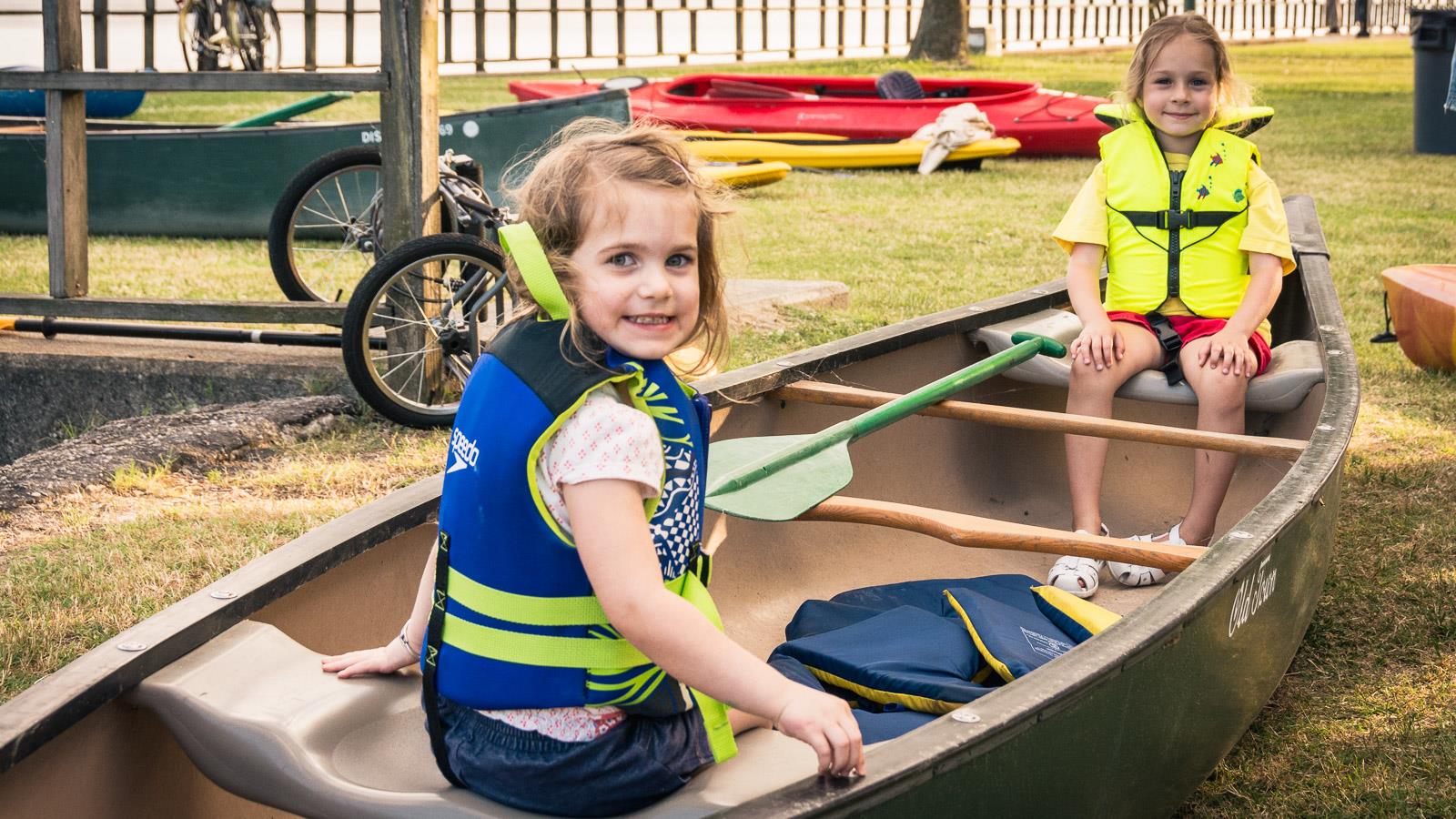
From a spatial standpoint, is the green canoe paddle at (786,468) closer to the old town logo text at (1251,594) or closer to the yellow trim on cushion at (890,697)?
the yellow trim on cushion at (890,697)

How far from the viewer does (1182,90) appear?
12.4 feet

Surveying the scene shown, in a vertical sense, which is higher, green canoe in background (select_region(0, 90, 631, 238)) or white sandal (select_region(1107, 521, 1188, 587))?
green canoe in background (select_region(0, 90, 631, 238))

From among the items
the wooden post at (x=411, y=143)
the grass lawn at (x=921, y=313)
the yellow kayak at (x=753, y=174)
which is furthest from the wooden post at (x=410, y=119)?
the yellow kayak at (x=753, y=174)

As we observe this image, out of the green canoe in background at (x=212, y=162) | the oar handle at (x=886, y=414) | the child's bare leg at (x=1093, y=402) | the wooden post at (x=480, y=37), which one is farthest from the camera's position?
the wooden post at (x=480, y=37)

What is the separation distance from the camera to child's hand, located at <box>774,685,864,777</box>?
1.63 m

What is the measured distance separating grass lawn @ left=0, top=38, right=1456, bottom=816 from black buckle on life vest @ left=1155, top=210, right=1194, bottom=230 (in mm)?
924

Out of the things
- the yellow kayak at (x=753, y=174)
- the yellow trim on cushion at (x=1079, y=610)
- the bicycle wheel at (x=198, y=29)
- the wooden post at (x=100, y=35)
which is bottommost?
the yellow trim on cushion at (x=1079, y=610)

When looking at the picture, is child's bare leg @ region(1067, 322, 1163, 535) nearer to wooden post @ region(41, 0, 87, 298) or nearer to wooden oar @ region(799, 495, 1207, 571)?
wooden oar @ region(799, 495, 1207, 571)

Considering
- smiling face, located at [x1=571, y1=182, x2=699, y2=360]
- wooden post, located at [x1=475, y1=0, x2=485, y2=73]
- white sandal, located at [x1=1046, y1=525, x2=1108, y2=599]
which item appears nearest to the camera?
smiling face, located at [x1=571, y1=182, x2=699, y2=360]

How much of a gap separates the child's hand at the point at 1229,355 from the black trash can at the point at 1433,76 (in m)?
9.95

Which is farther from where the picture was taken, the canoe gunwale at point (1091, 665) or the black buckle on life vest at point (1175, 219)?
the black buckle on life vest at point (1175, 219)

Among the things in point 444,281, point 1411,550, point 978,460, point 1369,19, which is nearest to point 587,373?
point 978,460

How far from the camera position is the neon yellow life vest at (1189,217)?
3807 millimetres

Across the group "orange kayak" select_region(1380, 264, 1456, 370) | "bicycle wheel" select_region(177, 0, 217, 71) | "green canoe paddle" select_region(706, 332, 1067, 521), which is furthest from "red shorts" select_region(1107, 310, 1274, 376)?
"bicycle wheel" select_region(177, 0, 217, 71)
